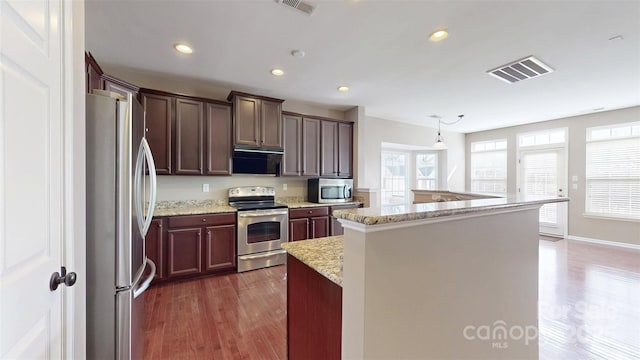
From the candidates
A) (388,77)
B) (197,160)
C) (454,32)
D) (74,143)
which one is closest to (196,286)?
(197,160)

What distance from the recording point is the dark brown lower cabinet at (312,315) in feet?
3.61

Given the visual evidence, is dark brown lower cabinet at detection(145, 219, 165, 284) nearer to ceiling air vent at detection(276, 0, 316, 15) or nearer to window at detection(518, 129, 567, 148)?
ceiling air vent at detection(276, 0, 316, 15)

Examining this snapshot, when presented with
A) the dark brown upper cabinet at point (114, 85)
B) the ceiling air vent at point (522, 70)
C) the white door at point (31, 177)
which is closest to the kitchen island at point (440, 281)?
the white door at point (31, 177)

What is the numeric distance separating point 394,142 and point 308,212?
9.62ft

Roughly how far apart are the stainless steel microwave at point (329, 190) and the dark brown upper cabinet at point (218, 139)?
4.61ft

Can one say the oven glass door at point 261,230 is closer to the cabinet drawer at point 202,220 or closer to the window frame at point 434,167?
the cabinet drawer at point 202,220

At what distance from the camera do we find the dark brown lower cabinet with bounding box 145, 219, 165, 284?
2787 millimetres

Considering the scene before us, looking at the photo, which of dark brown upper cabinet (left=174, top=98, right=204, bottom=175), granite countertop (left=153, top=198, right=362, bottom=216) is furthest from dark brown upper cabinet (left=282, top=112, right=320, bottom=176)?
dark brown upper cabinet (left=174, top=98, right=204, bottom=175)

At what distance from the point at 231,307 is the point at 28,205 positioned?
79.2 inches

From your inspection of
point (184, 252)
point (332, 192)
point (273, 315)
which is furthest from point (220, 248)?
point (332, 192)

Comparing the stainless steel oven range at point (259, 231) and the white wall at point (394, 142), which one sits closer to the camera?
the stainless steel oven range at point (259, 231)

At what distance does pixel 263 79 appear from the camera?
129 inches

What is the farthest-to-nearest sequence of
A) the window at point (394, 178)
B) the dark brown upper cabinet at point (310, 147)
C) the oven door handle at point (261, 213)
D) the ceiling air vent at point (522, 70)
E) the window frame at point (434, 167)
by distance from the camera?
1. the window frame at point (434, 167)
2. the window at point (394, 178)
3. the dark brown upper cabinet at point (310, 147)
4. the oven door handle at point (261, 213)
5. the ceiling air vent at point (522, 70)

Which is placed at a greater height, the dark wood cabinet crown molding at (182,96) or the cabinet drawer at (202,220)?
the dark wood cabinet crown molding at (182,96)
